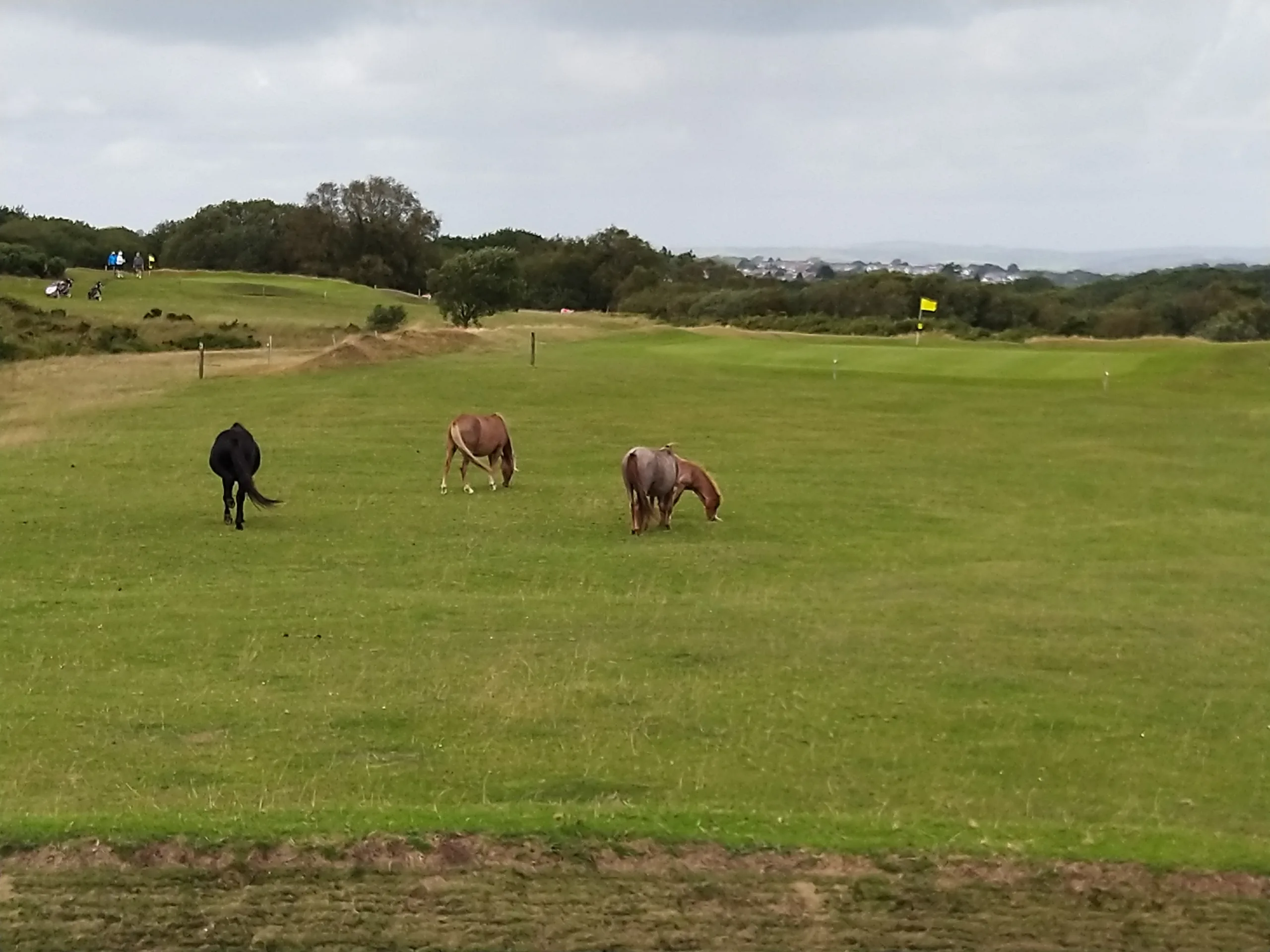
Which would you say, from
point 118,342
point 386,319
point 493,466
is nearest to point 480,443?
point 493,466

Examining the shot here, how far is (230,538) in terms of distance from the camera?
1571 cm

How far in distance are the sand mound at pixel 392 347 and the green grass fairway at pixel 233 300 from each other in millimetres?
13523

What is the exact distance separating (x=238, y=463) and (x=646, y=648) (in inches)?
282

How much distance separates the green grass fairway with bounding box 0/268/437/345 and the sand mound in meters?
13.5

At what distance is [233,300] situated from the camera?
2675 inches

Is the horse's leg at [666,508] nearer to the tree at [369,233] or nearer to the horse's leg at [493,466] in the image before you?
the horse's leg at [493,466]

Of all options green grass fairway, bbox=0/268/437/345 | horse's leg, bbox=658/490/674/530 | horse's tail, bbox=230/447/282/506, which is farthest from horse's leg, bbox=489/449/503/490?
green grass fairway, bbox=0/268/437/345

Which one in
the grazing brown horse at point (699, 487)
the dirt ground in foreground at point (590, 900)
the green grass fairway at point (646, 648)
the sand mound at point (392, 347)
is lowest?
the green grass fairway at point (646, 648)

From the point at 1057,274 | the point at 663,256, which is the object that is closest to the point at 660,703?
the point at 663,256

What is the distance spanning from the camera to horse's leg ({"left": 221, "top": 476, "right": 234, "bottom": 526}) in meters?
16.3

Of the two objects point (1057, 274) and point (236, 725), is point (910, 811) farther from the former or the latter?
point (1057, 274)

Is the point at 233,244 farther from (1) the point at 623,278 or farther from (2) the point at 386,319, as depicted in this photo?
(2) the point at 386,319

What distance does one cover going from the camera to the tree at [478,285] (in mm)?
55500

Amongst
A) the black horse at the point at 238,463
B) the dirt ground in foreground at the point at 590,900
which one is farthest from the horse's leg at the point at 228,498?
the dirt ground in foreground at the point at 590,900
